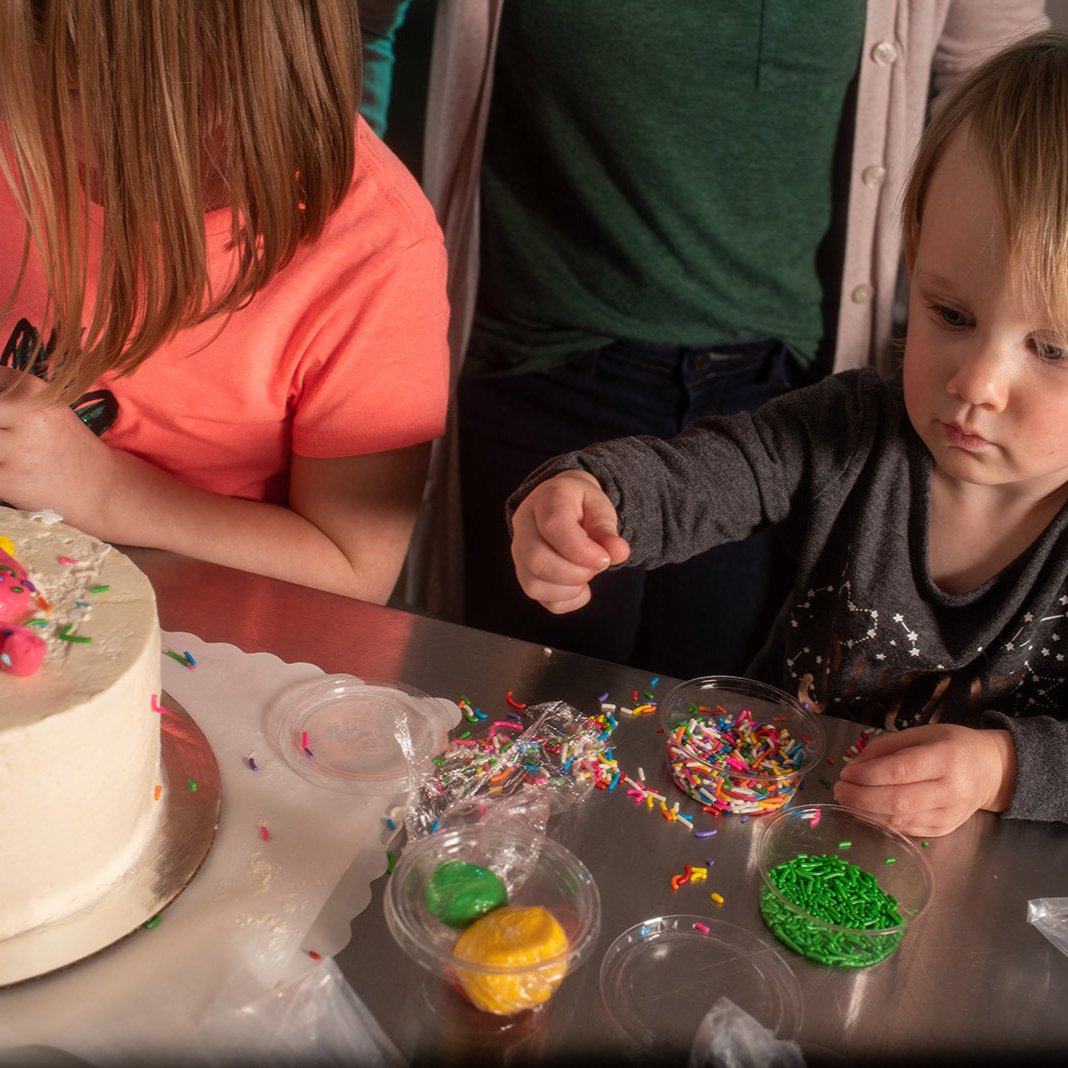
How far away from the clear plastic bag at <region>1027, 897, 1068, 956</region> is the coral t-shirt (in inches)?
A: 30.1

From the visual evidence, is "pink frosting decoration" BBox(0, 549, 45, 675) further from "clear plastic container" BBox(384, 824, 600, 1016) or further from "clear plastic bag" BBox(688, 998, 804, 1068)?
"clear plastic bag" BBox(688, 998, 804, 1068)

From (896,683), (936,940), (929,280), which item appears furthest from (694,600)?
(936,940)

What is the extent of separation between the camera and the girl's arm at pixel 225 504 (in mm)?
1115

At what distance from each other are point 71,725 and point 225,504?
1.94ft

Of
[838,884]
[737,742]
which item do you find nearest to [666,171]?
[737,742]

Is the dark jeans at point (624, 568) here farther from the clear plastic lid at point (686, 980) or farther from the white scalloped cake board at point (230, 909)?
the clear plastic lid at point (686, 980)

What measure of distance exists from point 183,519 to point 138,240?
32cm

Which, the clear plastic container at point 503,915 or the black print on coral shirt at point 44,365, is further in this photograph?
the black print on coral shirt at point 44,365

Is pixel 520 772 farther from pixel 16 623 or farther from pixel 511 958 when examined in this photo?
pixel 16 623

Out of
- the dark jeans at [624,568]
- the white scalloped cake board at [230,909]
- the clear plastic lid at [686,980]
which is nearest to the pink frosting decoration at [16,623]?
the white scalloped cake board at [230,909]

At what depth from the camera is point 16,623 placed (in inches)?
30.1

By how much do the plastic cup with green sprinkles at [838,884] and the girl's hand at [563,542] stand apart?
0.24 metres

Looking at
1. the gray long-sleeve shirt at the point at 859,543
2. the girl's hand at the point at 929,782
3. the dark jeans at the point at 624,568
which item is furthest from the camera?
the dark jeans at the point at 624,568

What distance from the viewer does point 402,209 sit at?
1.25m
